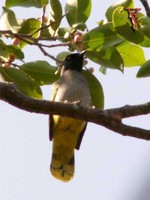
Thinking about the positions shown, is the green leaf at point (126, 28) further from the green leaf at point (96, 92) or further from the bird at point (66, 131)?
the bird at point (66, 131)

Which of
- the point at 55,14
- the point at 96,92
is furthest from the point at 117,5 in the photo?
the point at 96,92

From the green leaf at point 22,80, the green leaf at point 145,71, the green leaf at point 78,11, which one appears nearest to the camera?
the green leaf at point 145,71

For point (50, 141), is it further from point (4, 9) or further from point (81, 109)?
point (81, 109)

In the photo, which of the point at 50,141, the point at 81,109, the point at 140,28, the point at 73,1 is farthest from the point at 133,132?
the point at 50,141

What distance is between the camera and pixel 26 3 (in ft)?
13.4

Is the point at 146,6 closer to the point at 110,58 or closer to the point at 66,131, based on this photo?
the point at 110,58

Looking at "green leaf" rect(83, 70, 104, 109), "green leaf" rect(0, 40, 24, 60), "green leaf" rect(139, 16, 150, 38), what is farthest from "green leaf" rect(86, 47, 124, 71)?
"green leaf" rect(0, 40, 24, 60)

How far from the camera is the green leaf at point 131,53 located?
392cm

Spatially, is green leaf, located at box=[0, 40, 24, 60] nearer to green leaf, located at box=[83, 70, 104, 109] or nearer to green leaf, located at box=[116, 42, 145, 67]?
green leaf, located at box=[83, 70, 104, 109]

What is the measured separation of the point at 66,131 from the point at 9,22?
1.64 metres

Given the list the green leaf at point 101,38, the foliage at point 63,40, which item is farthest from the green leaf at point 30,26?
the green leaf at point 101,38

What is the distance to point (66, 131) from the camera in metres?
5.12

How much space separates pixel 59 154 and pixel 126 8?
7.08 feet

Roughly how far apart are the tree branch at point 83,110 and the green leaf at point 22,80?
2.52ft
